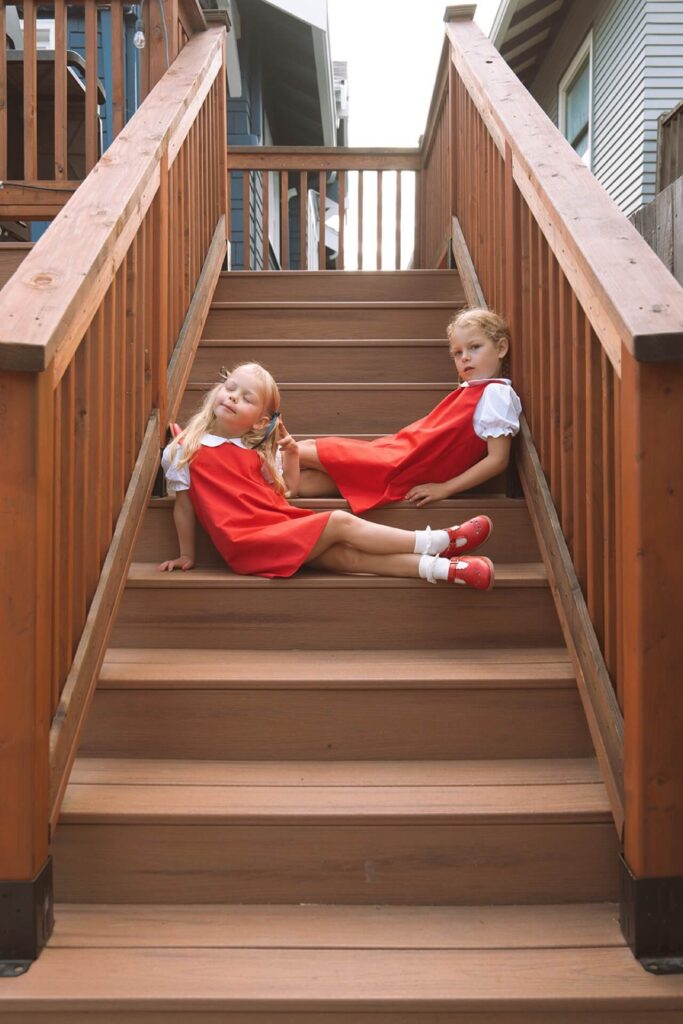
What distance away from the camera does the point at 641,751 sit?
60.6 inches

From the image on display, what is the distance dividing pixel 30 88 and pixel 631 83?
19.6ft

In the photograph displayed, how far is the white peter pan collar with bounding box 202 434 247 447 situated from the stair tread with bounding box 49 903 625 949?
49.4 inches

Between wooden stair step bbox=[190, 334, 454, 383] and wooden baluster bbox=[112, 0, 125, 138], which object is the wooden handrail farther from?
wooden baluster bbox=[112, 0, 125, 138]

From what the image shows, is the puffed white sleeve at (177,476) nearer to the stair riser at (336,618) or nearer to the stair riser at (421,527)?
the stair riser at (421,527)

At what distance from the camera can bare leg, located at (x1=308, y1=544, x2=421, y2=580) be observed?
2303 mm

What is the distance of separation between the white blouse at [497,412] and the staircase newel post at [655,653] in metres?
1.04

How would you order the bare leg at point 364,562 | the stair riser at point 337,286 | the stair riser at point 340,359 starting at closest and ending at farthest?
the bare leg at point 364,562 → the stair riser at point 340,359 → the stair riser at point 337,286

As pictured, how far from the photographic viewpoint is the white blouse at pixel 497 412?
2.61 m

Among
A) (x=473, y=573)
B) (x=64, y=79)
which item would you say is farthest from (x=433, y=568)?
(x=64, y=79)

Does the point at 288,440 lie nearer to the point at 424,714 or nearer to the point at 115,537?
the point at 115,537

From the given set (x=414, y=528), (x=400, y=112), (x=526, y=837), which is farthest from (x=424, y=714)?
(x=400, y=112)

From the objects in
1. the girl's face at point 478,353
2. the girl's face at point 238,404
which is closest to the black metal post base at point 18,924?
the girl's face at point 238,404

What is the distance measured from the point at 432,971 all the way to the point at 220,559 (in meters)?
1.34

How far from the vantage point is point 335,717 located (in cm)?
198
